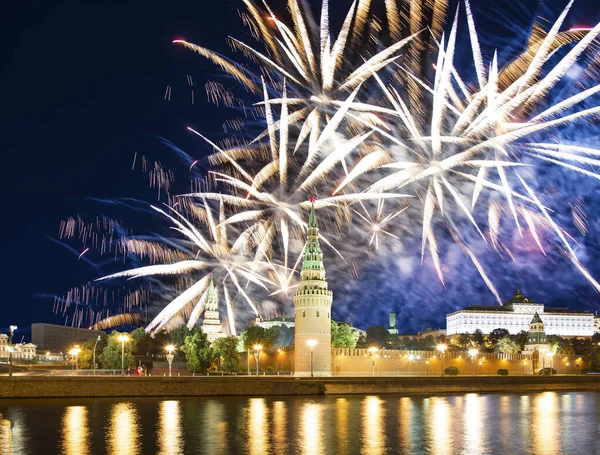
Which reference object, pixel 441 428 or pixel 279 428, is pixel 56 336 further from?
Result: pixel 441 428

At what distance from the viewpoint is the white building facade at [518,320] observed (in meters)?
174

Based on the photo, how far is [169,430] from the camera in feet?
97.5

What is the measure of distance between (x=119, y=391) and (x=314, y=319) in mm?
23608

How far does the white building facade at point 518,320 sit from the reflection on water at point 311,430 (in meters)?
139

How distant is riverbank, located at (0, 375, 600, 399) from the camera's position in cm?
4616

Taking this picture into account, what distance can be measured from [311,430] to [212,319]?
72048 mm

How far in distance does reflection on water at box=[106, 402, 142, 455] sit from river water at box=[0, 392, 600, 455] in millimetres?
36

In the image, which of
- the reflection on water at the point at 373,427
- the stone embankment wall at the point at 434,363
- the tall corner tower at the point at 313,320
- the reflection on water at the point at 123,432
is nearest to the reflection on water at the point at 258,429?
the reflection on water at the point at 373,427

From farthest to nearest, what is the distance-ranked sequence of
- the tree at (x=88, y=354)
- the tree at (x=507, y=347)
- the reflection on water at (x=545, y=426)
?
the tree at (x=507, y=347) → the tree at (x=88, y=354) → the reflection on water at (x=545, y=426)

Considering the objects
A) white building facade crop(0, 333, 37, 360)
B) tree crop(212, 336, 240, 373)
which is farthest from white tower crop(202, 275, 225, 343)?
white building facade crop(0, 333, 37, 360)

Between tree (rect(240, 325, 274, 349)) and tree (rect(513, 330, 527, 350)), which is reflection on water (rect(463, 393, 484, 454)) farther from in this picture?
tree (rect(513, 330, 527, 350))

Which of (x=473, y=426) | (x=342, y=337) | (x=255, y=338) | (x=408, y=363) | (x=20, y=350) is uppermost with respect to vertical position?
(x=255, y=338)

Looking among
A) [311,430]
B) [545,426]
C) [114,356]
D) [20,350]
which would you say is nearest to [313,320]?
[114,356]

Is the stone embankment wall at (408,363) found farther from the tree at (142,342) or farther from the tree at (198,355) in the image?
the tree at (142,342)
